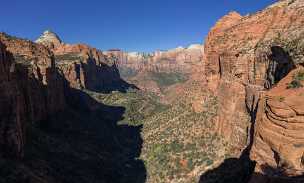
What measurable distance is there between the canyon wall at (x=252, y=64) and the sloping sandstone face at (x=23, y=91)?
29163 mm

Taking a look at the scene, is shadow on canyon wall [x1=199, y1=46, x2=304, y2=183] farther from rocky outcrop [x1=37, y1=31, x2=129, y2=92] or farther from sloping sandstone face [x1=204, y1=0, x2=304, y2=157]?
rocky outcrop [x1=37, y1=31, x2=129, y2=92]

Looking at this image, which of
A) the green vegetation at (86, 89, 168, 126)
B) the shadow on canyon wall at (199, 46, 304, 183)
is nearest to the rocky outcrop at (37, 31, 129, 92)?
the green vegetation at (86, 89, 168, 126)

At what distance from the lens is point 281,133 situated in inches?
1305

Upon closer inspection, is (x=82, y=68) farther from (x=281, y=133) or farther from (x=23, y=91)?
(x=281, y=133)

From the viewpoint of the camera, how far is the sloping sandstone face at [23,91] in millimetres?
44500

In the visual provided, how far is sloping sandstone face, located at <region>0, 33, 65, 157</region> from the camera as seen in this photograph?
146 feet

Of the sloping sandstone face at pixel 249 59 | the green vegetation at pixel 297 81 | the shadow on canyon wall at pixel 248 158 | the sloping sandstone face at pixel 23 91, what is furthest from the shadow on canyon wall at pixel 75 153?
the green vegetation at pixel 297 81

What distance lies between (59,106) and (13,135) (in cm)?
3942

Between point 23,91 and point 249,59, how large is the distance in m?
38.3

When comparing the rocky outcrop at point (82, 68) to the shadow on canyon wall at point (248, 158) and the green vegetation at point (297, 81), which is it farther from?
the green vegetation at point (297, 81)

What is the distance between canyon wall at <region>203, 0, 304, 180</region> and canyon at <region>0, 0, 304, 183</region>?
0.62 feet

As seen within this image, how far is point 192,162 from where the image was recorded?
64688 millimetres

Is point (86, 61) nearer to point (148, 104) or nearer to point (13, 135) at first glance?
point (148, 104)

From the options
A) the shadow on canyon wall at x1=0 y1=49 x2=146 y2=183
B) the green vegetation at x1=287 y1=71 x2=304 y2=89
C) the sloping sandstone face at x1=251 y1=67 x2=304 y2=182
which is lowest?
the shadow on canyon wall at x1=0 y1=49 x2=146 y2=183
